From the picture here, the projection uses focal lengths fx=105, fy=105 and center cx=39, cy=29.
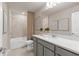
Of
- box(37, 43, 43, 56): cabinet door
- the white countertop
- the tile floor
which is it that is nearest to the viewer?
the white countertop

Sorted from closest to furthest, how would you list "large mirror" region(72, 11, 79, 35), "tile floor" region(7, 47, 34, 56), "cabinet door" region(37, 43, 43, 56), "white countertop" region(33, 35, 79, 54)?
"white countertop" region(33, 35, 79, 54)
"large mirror" region(72, 11, 79, 35)
"tile floor" region(7, 47, 34, 56)
"cabinet door" region(37, 43, 43, 56)

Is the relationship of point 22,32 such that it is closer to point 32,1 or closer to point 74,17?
point 32,1

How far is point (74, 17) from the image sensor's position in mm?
1911

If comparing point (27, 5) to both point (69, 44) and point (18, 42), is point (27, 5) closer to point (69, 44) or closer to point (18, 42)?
point (18, 42)

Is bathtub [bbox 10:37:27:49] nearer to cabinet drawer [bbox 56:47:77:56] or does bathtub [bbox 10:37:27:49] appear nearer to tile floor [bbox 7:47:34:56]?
tile floor [bbox 7:47:34:56]

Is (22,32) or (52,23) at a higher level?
(52,23)

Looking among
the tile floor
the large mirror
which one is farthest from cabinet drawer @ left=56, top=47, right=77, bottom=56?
the tile floor

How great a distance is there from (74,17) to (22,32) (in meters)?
1.02

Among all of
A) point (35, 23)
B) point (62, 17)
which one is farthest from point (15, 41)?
point (62, 17)

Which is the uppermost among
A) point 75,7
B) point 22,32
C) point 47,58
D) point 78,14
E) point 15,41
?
point 75,7

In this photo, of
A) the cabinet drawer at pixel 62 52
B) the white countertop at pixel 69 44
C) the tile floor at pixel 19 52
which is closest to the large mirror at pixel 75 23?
the white countertop at pixel 69 44

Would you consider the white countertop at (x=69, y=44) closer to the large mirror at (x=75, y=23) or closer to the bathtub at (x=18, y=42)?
the large mirror at (x=75, y=23)

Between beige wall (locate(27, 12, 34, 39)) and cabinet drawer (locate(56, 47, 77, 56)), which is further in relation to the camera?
beige wall (locate(27, 12, 34, 39))

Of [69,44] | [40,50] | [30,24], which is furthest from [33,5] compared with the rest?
[40,50]
